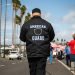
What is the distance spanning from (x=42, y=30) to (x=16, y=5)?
309ft

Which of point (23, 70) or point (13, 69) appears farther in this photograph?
point (13, 69)

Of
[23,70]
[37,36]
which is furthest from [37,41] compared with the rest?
[23,70]

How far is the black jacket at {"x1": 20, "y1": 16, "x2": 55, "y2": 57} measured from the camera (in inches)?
340

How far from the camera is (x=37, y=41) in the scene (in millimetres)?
8695

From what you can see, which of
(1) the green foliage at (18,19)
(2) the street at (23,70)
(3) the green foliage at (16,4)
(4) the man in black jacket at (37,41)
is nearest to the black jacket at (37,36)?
(4) the man in black jacket at (37,41)

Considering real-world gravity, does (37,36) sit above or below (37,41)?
above

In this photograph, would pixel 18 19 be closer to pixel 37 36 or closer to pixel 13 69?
pixel 13 69

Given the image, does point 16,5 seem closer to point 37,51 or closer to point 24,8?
point 24,8

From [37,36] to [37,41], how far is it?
0.35 feet

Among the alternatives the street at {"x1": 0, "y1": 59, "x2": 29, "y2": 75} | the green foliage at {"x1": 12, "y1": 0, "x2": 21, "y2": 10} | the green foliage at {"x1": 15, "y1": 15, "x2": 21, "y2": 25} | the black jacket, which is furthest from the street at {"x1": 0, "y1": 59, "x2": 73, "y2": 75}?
the green foliage at {"x1": 15, "y1": 15, "x2": 21, "y2": 25}

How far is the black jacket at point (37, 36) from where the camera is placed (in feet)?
28.3

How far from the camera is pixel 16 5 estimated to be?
102 metres

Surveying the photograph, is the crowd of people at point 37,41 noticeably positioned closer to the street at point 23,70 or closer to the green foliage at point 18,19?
the street at point 23,70

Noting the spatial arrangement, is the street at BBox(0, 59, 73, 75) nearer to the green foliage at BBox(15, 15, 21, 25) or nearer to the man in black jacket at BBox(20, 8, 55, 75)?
the man in black jacket at BBox(20, 8, 55, 75)
